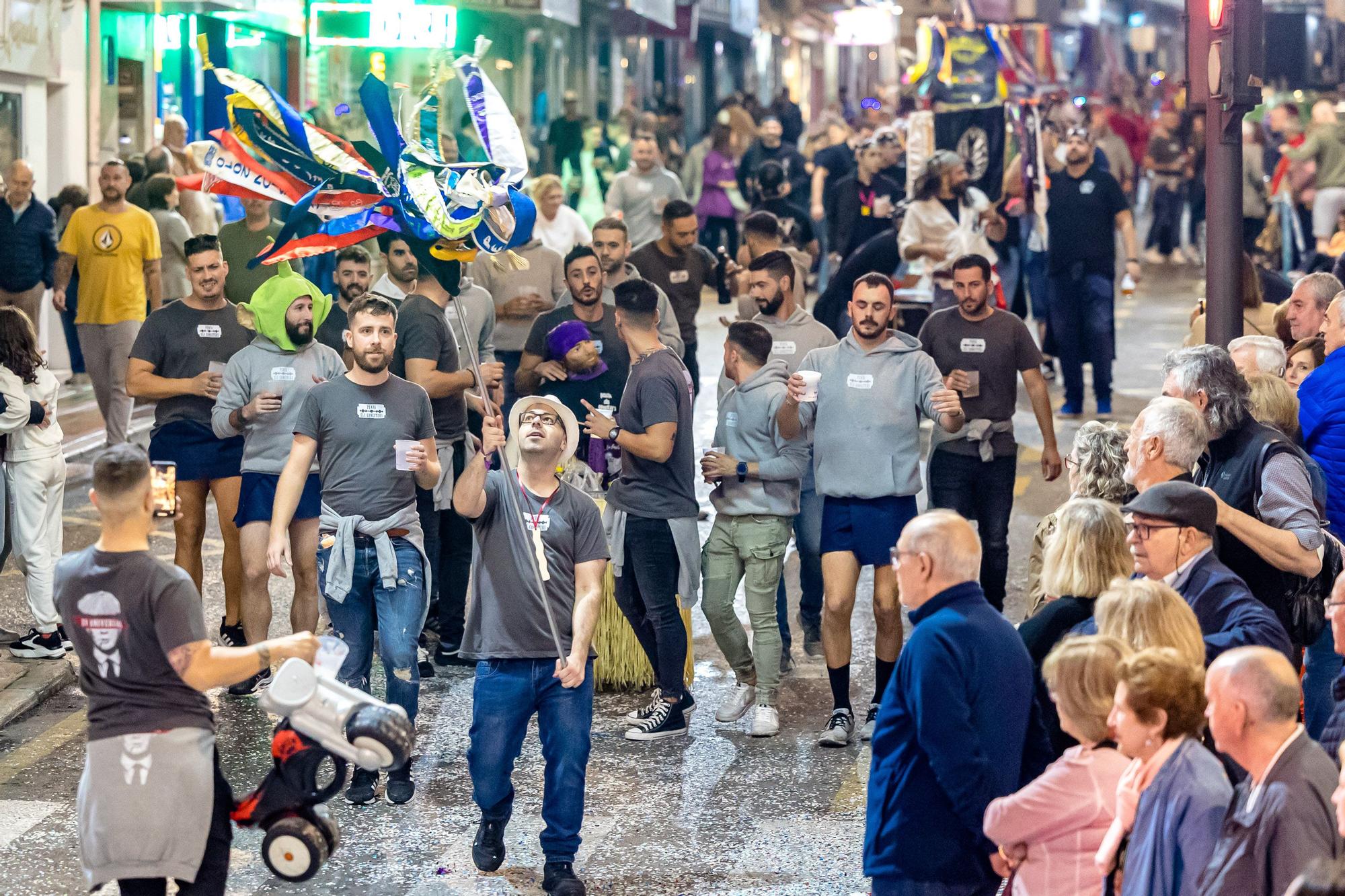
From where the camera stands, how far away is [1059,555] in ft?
18.4

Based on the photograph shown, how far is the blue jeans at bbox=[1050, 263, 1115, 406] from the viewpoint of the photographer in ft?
50.9

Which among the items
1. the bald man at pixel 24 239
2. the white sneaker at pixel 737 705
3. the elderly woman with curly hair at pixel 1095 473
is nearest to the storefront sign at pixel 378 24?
the bald man at pixel 24 239

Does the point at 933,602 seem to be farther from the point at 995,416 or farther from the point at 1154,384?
the point at 1154,384

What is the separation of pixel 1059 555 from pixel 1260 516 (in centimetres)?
124

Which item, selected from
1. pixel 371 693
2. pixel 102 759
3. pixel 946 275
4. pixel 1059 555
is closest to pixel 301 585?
pixel 371 693

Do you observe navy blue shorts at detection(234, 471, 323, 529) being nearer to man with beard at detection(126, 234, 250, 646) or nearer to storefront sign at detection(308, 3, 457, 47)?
man with beard at detection(126, 234, 250, 646)

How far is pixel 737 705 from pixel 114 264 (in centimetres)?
711

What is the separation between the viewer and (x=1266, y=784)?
4086 millimetres

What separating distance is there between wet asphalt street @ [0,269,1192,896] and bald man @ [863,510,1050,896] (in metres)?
1.60

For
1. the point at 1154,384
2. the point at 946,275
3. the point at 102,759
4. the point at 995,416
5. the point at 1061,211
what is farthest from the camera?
the point at 1154,384

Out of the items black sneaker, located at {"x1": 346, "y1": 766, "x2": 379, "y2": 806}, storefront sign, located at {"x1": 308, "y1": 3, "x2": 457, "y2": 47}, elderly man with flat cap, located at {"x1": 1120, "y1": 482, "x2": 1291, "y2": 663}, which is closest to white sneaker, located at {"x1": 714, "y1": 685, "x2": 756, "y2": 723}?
black sneaker, located at {"x1": 346, "y1": 766, "x2": 379, "y2": 806}

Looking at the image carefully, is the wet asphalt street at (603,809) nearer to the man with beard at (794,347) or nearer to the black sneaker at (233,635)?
the man with beard at (794,347)

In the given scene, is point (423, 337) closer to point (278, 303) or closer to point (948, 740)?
point (278, 303)

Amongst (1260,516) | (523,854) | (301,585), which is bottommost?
(523,854)
